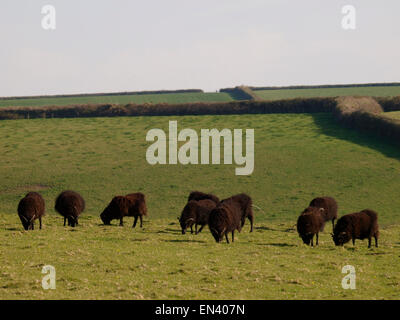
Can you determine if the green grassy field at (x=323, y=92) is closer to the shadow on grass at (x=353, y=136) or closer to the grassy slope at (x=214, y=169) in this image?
the shadow on grass at (x=353, y=136)

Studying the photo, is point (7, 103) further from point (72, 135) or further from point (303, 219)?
point (303, 219)

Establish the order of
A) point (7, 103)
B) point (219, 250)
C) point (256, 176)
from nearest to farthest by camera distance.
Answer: point (219, 250)
point (256, 176)
point (7, 103)

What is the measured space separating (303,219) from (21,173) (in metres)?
27.8

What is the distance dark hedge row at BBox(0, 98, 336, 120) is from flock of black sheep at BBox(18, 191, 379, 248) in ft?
127

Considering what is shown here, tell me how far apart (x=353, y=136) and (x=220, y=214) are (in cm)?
3250

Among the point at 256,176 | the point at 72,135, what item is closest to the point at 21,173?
the point at 72,135

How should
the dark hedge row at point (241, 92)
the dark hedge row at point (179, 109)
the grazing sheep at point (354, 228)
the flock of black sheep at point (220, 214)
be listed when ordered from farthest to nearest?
the dark hedge row at point (241, 92)
the dark hedge row at point (179, 109)
the flock of black sheep at point (220, 214)
the grazing sheep at point (354, 228)

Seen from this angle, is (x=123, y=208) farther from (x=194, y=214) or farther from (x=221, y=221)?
(x=221, y=221)

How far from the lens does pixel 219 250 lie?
20688 millimetres

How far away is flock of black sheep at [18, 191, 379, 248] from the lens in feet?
73.2

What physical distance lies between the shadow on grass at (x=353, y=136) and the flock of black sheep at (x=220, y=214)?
66.8ft

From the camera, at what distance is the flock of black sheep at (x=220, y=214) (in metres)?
22.3

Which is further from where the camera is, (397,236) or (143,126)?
(143,126)

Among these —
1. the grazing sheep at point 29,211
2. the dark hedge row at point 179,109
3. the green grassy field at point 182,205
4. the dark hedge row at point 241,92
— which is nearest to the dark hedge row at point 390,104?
the dark hedge row at point 179,109
